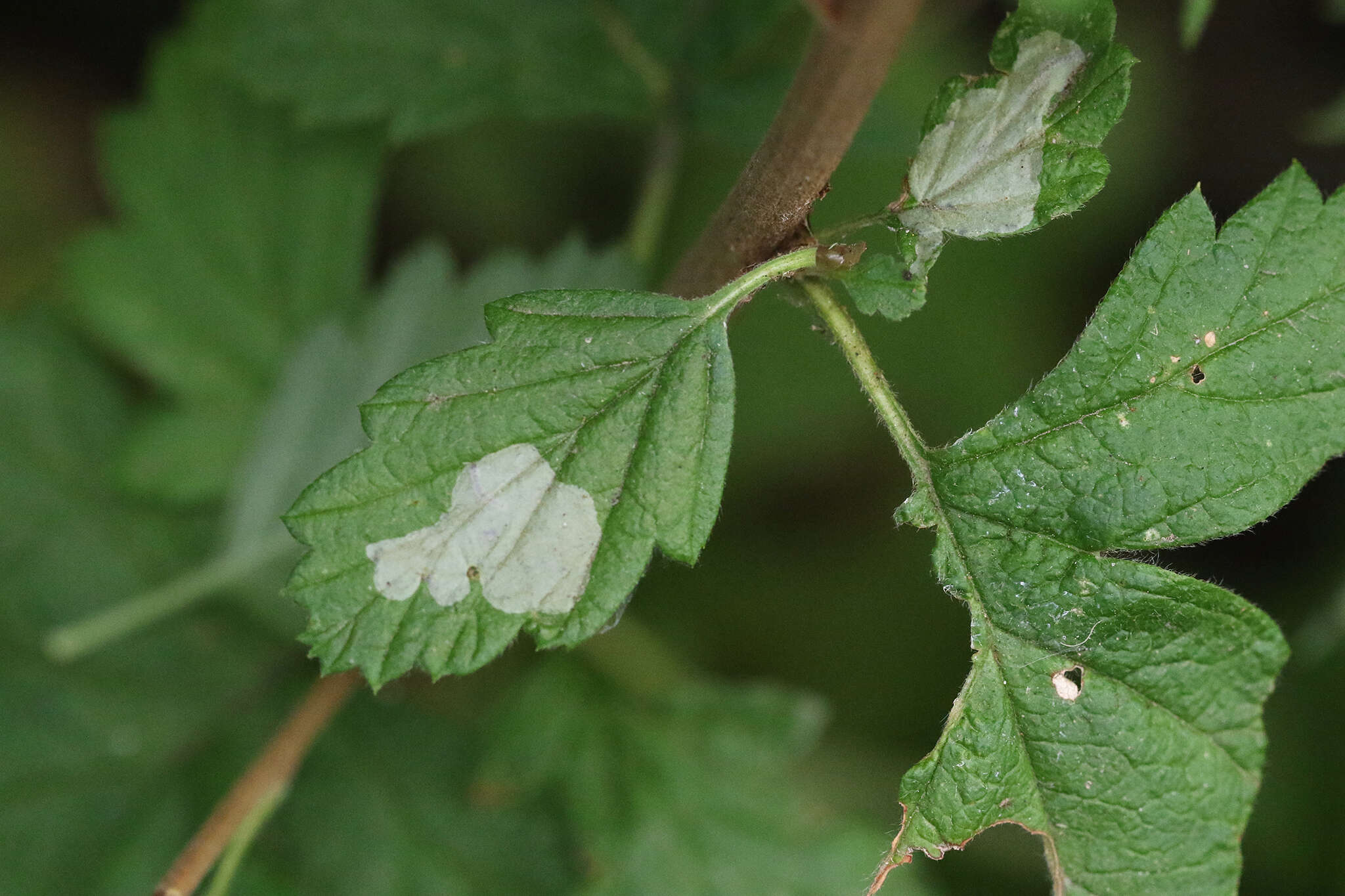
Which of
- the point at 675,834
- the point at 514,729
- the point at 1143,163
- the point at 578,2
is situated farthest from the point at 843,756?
the point at 578,2

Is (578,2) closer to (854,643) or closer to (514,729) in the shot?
(514,729)

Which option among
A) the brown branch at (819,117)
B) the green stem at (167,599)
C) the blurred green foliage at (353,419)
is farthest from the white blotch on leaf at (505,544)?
the green stem at (167,599)

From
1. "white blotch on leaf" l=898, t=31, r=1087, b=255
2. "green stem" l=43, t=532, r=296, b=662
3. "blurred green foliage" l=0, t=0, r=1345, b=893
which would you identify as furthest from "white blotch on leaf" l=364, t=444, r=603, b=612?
"green stem" l=43, t=532, r=296, b=662

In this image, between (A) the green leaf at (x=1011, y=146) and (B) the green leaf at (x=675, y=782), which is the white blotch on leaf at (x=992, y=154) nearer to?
(A) the green leaf at (x=1011, y=146)

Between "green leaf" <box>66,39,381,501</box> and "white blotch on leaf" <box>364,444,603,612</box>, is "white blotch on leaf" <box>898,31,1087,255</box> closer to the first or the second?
"white blotch on leaf" <box>364,444,603,612</box>

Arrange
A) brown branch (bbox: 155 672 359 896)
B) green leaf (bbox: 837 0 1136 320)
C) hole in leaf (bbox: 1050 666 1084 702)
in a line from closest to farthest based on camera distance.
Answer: green leaf (bbox: 837 0 1136 320), hole in leaf (bbox: 1050 666 1084 702), brown branch (bbox: 155 672 359 896)

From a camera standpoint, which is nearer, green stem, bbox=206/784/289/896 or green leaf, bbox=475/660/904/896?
green stem, bbox=206/784/289/896
